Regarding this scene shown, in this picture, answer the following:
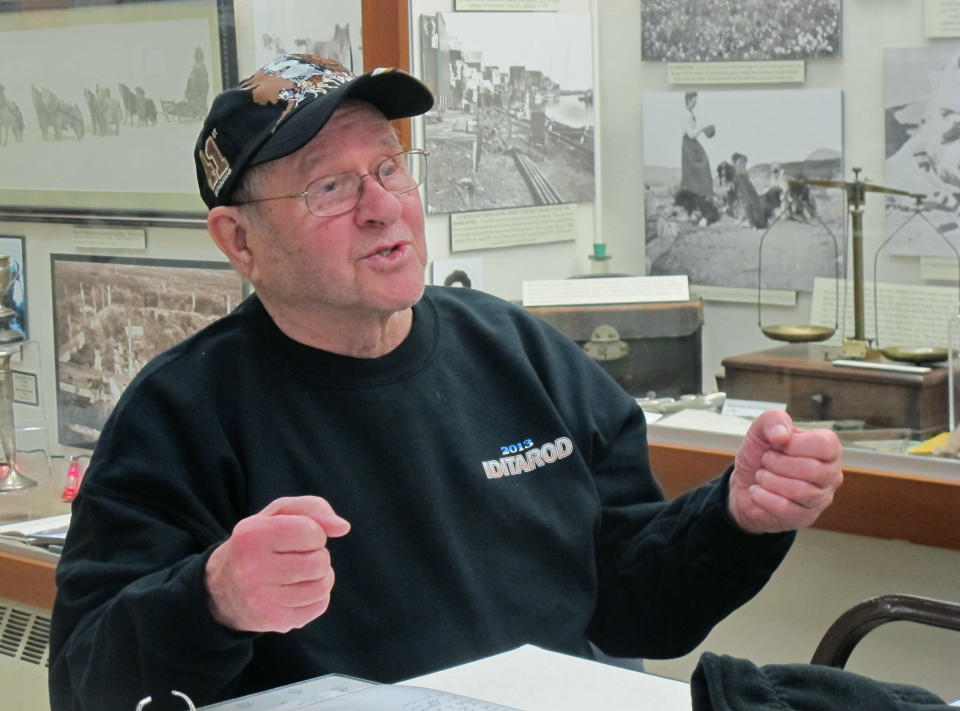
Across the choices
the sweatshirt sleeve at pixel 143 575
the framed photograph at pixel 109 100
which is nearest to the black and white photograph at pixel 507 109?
the framed photograph at pixel 109 100

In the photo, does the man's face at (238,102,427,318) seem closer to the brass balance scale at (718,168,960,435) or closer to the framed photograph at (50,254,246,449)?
the framed photograph at (50,254,246,449)

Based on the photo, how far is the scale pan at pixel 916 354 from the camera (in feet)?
9.01

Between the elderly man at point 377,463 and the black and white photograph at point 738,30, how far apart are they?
4.88ft

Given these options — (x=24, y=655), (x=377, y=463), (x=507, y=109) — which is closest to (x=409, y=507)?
(x=377, y=463)

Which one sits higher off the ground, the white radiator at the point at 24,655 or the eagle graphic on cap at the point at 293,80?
the eagle graphic on cap at the point at 293,80

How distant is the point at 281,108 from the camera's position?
5.15 ft

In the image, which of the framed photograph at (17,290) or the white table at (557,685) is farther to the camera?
the framed photograph at (17,290)

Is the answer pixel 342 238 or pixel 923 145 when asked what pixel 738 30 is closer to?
pixel 923 145

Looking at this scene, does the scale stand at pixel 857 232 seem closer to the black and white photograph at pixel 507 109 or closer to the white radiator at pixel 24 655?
the black and white photograph at pixel 507 109

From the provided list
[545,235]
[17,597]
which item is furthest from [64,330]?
[545,235]

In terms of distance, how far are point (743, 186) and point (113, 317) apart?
1.37 meters

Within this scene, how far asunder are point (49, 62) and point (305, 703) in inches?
77.2

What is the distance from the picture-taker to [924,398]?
2682 mm

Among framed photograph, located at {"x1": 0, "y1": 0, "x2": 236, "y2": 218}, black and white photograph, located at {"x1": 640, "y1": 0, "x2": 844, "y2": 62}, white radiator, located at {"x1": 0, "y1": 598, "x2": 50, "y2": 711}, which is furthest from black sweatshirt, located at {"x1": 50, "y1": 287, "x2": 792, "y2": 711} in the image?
black and white photograph, located at {"x1": 640, "y1": 0, "x2": 844, "y2": 62}
